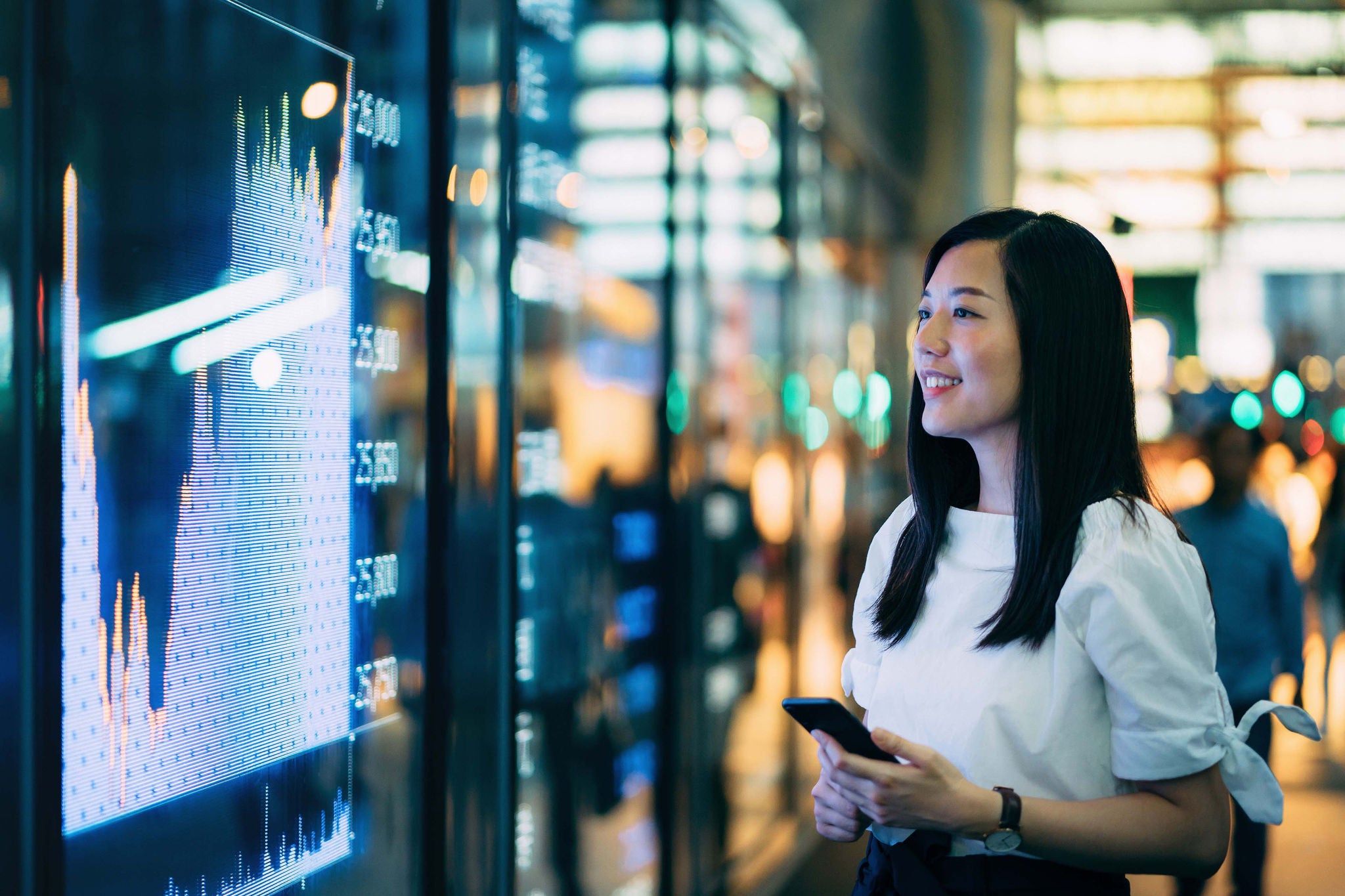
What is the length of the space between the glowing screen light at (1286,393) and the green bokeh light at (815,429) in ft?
21.6

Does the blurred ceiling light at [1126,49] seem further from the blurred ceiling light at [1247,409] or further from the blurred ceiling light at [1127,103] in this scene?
the blurred ceiling light at [1247,409]

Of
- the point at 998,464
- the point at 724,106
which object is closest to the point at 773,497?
the point at 724,106

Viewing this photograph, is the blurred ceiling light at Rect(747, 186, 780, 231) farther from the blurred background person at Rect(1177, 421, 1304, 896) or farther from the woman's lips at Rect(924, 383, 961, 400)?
the woman's lips at Rect(924, 383, 961, 400)

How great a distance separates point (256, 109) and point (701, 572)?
2.70 metres

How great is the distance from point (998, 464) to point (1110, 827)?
1.52 ft

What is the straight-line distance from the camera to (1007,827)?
4.84ft

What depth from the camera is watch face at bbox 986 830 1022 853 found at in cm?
147

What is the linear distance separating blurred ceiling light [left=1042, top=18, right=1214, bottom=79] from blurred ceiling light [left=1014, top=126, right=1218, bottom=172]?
22.9 inches

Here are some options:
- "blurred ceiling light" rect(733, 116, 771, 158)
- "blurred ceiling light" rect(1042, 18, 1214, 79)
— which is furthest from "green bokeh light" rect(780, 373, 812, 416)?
"blurred ceiling light" rect(1042, 18, 1214, 79)

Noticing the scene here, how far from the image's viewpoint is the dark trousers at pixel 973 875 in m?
1.53

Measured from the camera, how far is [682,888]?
449 cm

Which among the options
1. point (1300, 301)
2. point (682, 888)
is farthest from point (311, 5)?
point (1300, 301)

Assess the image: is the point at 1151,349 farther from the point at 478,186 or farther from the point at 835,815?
the point at 835,815

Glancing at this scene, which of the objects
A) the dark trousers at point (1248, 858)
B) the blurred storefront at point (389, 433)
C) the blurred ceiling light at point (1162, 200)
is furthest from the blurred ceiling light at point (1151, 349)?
the dark trousers at point (1248, 858)
